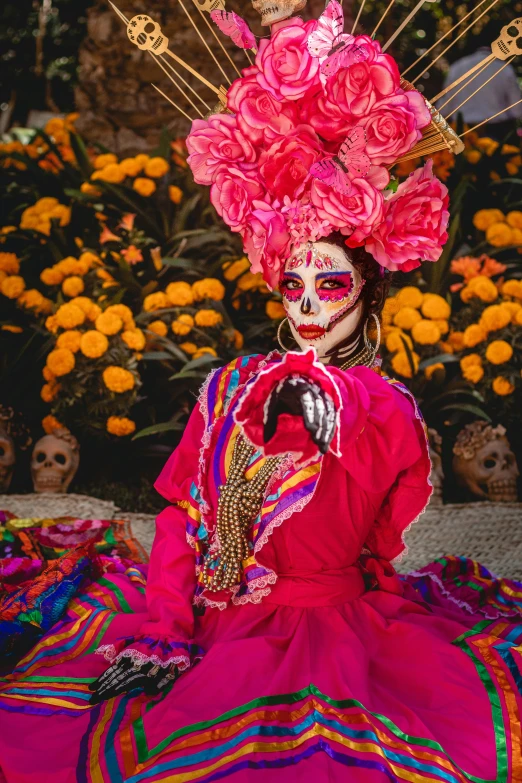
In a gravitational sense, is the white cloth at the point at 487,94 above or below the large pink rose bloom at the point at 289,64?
above

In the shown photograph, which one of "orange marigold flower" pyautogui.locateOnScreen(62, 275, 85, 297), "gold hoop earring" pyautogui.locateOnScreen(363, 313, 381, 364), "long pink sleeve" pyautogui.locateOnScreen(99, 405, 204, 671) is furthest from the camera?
"orange marigold flower" pyautogui.locateOnScreen(62, 275, 85, 297)

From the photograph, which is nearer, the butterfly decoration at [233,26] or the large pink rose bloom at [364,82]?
the large pink rose bloom at [364,82]

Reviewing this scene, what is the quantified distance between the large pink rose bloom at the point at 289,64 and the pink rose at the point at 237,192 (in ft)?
0.64

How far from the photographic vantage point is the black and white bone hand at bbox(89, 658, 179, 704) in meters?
1.79

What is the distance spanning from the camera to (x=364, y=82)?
192cm

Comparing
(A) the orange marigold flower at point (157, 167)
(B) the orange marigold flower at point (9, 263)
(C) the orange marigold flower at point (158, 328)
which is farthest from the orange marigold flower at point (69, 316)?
(A) the orange marigold flower at point (157, 167)

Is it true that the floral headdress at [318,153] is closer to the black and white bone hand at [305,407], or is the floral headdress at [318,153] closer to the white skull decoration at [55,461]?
the black and white bone hand at [305,407]

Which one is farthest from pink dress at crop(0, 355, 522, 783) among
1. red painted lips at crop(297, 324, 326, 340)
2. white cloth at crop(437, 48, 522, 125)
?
white cloth at crop(437, 48, 522, 125)

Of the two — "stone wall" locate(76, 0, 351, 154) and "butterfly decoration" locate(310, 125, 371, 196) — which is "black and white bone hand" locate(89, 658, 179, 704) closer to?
"butterfly decoration" locate(310, 125, 371, 196)

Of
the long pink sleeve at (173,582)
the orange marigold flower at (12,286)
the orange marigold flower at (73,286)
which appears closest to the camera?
the long pink sleeve at (173,582)

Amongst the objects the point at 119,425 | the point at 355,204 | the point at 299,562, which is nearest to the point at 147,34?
the point at 355,204

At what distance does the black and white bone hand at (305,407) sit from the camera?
4.80 feet

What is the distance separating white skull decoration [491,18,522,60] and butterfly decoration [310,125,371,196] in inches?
15.2

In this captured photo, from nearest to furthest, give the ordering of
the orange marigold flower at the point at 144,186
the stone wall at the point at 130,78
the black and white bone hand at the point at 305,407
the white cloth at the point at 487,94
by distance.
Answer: the black and white bone hand at the point at 305,407
the orange marigold flower at the point at 144,186
the stone wall at the point at 130,78
the white cloth at the point at 487,94
